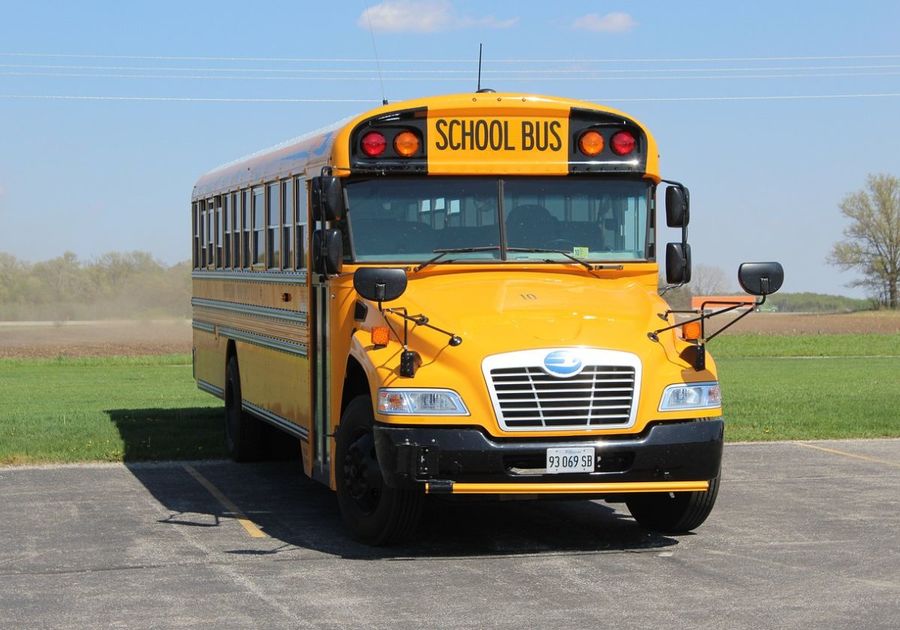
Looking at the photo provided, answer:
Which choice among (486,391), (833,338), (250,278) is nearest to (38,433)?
(250,278)

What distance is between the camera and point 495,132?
9.87 meters

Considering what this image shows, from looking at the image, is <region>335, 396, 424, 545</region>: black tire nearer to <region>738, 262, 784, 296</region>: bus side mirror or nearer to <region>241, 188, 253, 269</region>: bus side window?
<region>738, 262, 784, 296</region>: bus side mirror

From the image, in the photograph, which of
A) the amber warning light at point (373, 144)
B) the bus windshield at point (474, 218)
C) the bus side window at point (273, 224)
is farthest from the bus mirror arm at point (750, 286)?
the bus side window at point (273, 224)

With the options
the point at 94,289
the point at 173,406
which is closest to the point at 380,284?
the point at 173,406

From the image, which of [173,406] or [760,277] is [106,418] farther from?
[760,277]

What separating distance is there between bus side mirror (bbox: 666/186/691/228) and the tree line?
64015 millimetres

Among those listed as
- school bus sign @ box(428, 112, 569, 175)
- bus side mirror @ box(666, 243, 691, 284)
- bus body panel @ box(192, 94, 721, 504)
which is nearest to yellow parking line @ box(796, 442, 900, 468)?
bus side mirror @ box(666, 243, 691, 284)

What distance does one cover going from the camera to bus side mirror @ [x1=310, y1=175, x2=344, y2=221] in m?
9.49

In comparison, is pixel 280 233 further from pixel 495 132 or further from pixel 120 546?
pixel 120 546

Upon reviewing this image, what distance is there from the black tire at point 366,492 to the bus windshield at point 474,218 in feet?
3.71

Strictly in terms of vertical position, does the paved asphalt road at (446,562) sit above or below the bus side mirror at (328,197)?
below

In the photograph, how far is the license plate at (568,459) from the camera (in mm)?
8469

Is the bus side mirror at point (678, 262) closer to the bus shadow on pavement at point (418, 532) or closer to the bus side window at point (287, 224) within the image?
the bus shadow on pavement at point (418, 532)

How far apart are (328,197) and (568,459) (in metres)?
2.27
